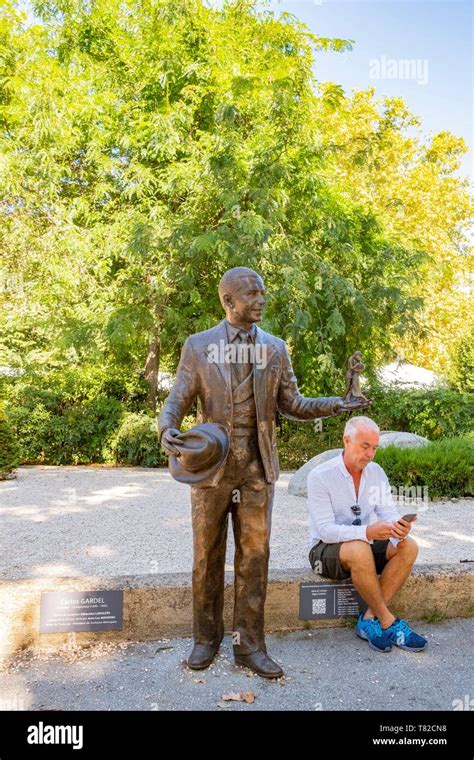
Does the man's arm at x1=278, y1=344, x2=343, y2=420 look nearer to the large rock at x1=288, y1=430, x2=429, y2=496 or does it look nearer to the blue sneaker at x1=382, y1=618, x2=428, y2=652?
the blue sneaker at x1=382, y1=618, x2=428, y2=652

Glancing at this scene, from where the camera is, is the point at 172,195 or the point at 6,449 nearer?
the point at 6,449

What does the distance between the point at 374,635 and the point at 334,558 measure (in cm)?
46

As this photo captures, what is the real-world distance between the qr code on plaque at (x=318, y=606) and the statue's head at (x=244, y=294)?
5.73ft

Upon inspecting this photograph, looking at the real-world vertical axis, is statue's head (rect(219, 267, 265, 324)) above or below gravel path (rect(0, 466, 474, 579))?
above

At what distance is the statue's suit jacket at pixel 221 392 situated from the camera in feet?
10.5

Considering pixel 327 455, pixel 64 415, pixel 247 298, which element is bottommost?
pixel 327 455

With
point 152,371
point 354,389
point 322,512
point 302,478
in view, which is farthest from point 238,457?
point 152,371

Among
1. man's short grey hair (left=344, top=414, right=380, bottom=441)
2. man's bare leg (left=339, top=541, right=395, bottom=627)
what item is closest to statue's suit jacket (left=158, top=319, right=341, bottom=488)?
man's short grey hair (left=344, top=414, right=380, bottom=441)

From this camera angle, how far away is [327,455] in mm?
8617

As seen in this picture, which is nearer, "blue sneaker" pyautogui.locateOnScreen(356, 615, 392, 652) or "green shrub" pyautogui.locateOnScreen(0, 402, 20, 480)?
"blue sneaker" pyautogui.locateOnScreen(356, 615, 392, 652)

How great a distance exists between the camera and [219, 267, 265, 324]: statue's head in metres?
3.19

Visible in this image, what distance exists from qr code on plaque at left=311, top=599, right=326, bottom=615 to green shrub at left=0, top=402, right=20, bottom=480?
21.8 feet

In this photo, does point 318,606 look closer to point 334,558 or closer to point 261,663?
point 334,558

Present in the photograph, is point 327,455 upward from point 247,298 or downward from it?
downward
